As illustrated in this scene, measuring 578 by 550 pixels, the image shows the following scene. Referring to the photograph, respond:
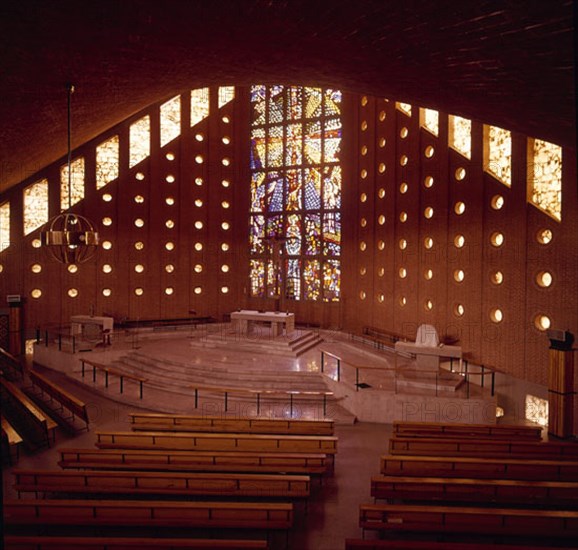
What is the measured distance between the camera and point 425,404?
9312 mm

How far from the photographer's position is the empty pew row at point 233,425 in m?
7.45

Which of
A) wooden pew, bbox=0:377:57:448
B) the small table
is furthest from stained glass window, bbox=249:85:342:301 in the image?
wooden pew, bbox=0:377:57:448

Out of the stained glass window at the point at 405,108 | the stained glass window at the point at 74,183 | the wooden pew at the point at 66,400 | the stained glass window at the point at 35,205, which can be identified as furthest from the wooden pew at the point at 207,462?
the stained glass window at the point at 74,183

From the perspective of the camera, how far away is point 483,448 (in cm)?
645

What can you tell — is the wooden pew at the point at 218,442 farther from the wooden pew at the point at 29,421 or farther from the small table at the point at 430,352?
the small table at the point at 430,352

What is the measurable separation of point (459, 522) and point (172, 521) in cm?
286

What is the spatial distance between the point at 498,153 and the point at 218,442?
908 cm

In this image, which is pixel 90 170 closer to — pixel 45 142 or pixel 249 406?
pixel 45 142

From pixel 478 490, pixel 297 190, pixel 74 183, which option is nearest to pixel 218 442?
pixel 478 490

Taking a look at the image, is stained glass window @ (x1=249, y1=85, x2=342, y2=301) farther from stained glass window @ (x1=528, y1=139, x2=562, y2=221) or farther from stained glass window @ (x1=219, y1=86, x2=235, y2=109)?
stained glass window @ (x1=528, y1=139, x2=562, y2=221)

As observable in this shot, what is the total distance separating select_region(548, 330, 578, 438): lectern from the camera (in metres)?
8.28

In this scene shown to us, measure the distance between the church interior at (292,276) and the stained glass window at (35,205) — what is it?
12 centimetres

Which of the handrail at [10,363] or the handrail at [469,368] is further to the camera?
the handrail at [10,363]

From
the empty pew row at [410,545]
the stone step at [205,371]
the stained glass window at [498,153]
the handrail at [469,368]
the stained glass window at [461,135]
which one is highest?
the stained glass window at [461,135]
